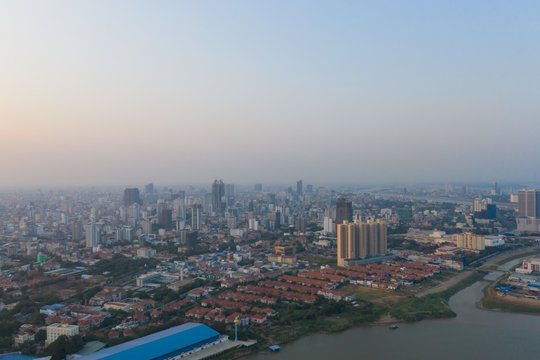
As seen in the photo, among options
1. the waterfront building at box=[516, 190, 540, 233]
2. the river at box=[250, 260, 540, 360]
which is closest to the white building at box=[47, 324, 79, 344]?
the river at box=[250, 260, 540, 360]

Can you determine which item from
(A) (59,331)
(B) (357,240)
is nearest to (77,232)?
(B) (357,240)

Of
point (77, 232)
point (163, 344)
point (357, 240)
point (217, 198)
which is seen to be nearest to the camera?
point (163, 344)

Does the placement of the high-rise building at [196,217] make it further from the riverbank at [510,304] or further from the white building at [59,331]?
the riverbank at [510,304]

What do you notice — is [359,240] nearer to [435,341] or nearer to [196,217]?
[435,341]

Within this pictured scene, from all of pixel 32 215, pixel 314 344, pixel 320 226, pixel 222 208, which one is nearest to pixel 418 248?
pixel 320 226

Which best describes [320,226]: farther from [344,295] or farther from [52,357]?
[52,357]
